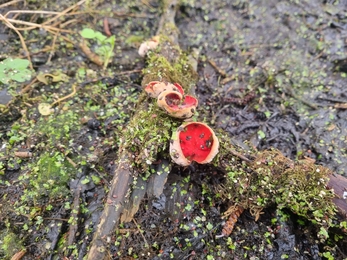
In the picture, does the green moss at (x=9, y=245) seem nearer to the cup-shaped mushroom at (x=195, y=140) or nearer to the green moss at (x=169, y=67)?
the cup-shaped mushroom at (x=195, y=140)

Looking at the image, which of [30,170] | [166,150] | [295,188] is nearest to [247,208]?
[295,188]

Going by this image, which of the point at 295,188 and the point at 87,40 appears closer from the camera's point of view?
the point at 295,188

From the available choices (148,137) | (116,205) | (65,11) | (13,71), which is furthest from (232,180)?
(65,11)

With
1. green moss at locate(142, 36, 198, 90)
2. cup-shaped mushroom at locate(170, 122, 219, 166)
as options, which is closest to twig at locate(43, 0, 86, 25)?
green moss at locate(142, 36, 198, 90)

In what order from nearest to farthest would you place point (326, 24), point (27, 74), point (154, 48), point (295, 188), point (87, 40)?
point (295, 188)
point (27, 74)
point (154, 48)
point (87, 40)
point (326, 24)

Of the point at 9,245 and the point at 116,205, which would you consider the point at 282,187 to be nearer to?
the point at 116,205

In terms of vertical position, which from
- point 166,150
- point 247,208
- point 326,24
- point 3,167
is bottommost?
point 3,167

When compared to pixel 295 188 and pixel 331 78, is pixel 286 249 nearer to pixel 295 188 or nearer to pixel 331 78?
pixel 295 188

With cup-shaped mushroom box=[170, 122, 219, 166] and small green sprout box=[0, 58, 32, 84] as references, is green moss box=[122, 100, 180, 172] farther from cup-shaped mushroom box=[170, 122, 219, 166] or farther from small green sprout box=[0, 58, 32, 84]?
small green sprout box=[0, 58, 32, 84]
